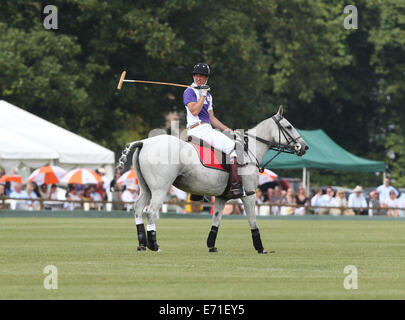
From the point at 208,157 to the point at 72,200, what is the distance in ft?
62.6

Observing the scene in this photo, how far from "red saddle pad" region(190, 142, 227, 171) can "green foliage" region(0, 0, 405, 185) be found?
2706 cm

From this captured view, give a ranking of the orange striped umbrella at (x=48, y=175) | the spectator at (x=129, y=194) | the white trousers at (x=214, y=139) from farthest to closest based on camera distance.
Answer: the spectator at (x=129, y=194)
the orange striped umbrella at (x=48, y=175)
the white trousers at (x=214, y=139)

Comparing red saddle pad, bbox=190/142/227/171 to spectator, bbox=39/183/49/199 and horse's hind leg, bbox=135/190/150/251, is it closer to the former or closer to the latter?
horse's hind leg, bbox=135/190/150/251

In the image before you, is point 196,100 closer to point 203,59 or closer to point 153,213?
→ point 153,213

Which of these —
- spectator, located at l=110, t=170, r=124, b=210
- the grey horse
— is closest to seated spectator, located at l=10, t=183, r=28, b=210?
spectator, located at l=110, t=170, r=124, b=210

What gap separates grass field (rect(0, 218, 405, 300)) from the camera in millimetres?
10422

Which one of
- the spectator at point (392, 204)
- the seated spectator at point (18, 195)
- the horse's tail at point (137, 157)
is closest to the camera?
the horse's tail at point (137, 157)

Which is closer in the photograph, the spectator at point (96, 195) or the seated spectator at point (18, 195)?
the seated spectator at point (18, 195)

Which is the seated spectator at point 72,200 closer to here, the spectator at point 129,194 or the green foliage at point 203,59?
the spectator at point 129,194

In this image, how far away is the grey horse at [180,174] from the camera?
16.0 metres

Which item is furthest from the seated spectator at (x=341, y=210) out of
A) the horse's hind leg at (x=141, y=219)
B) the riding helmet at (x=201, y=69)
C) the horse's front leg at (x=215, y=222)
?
the riding helmet at (x=201, y=69)

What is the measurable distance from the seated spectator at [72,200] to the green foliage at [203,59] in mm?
7469

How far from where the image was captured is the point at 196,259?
578 inches
